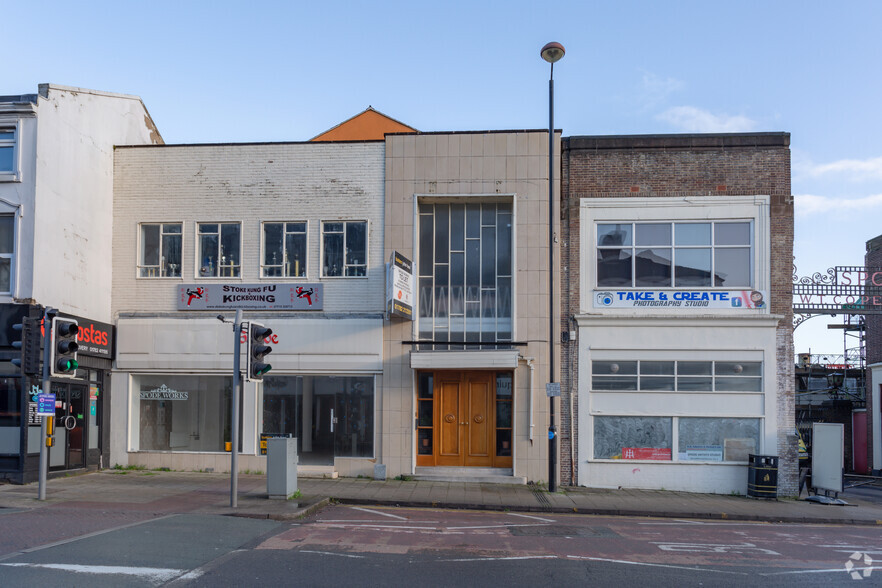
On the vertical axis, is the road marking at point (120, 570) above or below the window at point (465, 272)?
below

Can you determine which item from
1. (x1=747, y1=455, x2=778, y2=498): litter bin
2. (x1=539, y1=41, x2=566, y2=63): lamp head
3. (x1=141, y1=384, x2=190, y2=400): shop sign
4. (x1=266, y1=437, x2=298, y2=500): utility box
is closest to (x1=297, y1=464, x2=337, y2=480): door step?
(x1=141, y1=384, x2=190, y2=400): shop sign

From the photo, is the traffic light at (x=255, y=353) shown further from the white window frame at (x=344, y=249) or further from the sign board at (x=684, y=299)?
the sign board at (x=684, y=299)

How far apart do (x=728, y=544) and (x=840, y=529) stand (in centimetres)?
403

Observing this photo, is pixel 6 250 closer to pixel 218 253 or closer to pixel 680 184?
pixel 218 253

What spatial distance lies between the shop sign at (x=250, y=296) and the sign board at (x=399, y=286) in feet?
7.45

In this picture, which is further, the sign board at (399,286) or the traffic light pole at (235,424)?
the sign board at (399,286)

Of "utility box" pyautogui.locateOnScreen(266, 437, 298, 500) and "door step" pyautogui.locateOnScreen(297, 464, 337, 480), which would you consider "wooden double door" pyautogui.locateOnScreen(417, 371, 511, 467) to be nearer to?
"door step" pyautogui.locateOnScreen(297, 464, 337, 480)

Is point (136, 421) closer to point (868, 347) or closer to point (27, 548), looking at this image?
point (27, 548)

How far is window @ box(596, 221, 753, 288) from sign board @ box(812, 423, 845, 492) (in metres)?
3.91

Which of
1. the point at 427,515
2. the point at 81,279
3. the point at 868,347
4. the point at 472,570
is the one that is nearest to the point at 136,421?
the point at 81,279

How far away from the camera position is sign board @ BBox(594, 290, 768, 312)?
58.3 feet

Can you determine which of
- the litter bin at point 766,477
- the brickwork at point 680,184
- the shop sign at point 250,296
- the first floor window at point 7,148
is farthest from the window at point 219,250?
the litter bin at point 766,477

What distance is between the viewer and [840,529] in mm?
13805

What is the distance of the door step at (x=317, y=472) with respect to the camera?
58.0 feet
